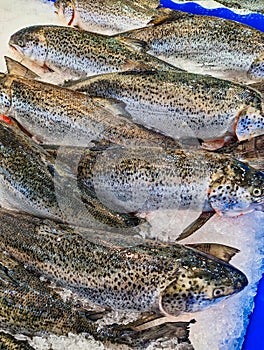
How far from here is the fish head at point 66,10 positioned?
3.75 m

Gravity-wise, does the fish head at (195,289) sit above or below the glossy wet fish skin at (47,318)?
above

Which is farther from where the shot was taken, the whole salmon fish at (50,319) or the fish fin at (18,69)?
the fish fin at (18,69)

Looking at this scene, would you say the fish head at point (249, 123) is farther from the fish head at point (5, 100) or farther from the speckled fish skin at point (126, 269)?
the fish head at point (5, 100)

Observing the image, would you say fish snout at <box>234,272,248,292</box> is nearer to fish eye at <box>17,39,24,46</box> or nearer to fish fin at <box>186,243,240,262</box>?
fish fin at <box>186,243,240,262</box>

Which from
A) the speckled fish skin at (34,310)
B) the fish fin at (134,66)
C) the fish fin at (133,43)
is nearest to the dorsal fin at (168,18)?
the fish fin at (133,43)

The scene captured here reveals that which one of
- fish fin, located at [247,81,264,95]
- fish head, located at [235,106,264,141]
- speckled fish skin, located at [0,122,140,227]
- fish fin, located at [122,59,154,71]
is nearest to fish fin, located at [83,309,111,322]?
speckled fish skin, located at [0,122,140,227]

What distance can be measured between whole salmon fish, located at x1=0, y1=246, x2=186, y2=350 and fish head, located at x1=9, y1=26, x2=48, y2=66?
63.6 inches

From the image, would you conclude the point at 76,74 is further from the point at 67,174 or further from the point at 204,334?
the point at 204,334

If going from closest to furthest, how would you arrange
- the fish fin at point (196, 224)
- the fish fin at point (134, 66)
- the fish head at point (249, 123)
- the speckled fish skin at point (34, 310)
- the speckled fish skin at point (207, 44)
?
the speckled fish skin at point (34, 310) < the fish fin at point (196, 224) < the fish head at point (249, 123) < the fish fin at point (134, 66) < the speckled fish skin at point (207, 44)

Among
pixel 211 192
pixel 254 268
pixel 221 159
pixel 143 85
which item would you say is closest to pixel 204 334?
pixel 254 268

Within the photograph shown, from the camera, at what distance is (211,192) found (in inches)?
98.4

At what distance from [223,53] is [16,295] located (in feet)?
6.42

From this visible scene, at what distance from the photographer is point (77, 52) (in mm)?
3248

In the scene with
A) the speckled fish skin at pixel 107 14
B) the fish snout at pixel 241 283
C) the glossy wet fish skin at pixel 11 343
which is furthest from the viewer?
the speckled fish skin at pixel 107 14
